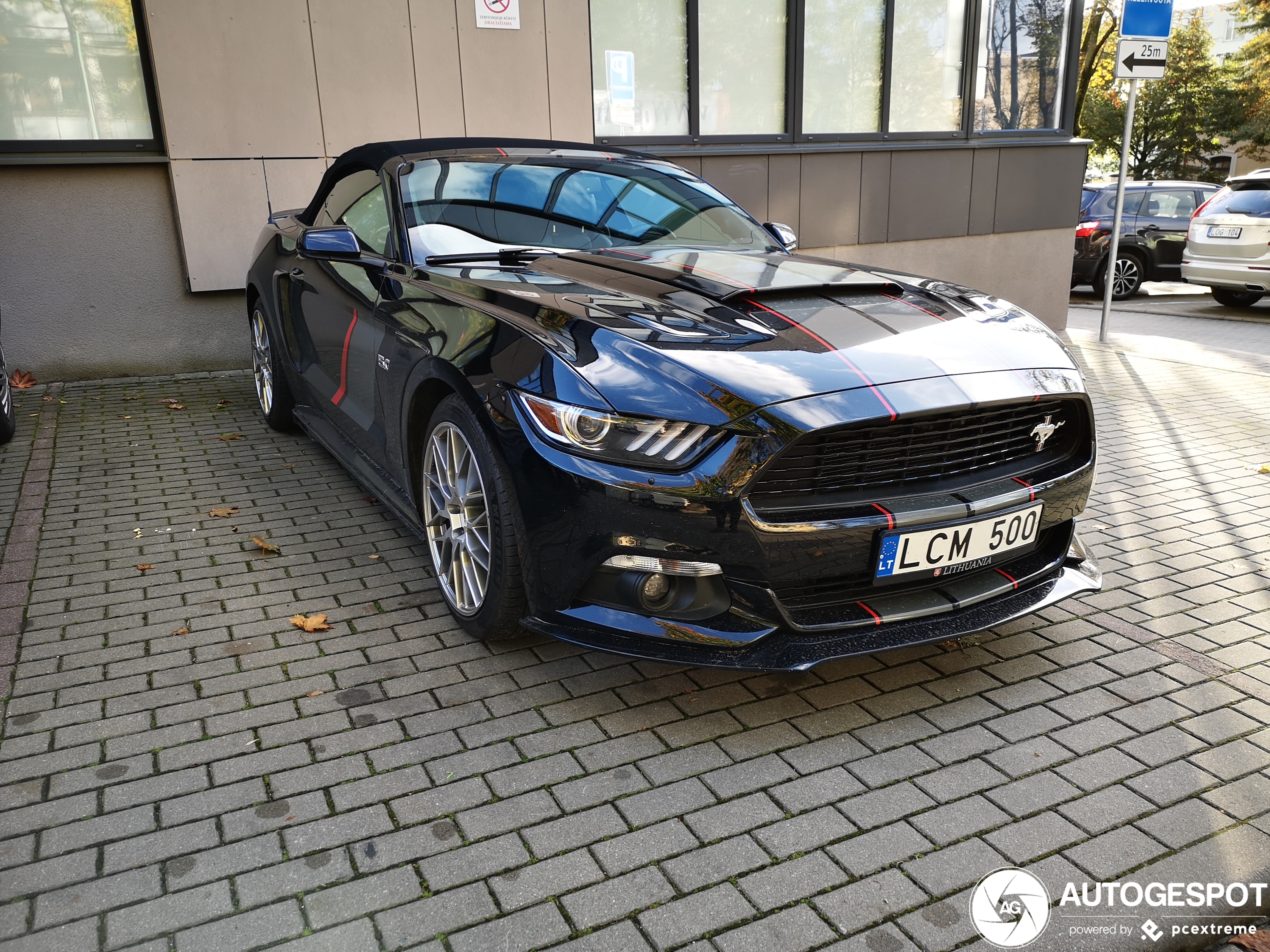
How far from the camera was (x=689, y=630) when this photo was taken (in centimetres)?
255

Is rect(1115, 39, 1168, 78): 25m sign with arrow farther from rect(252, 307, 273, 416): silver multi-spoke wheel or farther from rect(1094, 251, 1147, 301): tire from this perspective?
rect(252, 307, 273, 416): silver multi-spoke wheel

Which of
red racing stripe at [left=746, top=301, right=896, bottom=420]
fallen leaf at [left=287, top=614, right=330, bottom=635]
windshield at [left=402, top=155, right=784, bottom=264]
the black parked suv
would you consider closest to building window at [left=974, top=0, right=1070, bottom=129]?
the black parked suv

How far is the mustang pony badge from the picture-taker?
293 cm

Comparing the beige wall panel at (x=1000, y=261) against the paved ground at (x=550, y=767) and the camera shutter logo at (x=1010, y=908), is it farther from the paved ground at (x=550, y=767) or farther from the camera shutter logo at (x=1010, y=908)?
the camera shutter logo at (x=1010, y=908)

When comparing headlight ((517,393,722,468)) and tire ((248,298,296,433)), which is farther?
tire ((248,298,296,433))

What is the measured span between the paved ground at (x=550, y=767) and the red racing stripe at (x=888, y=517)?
61 centimetres

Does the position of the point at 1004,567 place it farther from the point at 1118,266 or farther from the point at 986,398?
the point at 1118,266

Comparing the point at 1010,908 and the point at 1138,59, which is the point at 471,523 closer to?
the point at 1010,908

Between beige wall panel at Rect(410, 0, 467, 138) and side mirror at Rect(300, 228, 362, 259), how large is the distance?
4.32 m

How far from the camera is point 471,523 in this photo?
304 cm

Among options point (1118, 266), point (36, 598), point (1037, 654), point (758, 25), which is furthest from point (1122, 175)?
point (36, 598)

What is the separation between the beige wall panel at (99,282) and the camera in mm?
6887

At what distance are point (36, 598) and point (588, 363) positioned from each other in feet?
7.75

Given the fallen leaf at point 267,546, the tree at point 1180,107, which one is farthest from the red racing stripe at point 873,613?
the tree at point 1180,107
